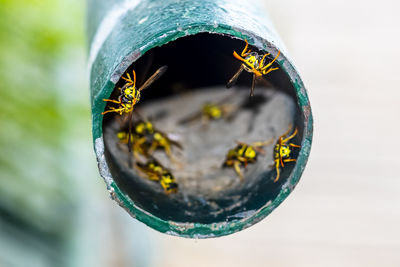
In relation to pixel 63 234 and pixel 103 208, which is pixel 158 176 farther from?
pixel 103 208

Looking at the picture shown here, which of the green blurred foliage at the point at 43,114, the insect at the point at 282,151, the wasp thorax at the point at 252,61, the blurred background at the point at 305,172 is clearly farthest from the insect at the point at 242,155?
the green blurred foliage at the point at 43,114

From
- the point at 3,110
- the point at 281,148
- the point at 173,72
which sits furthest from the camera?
the point at 3,110

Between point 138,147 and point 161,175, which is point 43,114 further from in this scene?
point 161,175

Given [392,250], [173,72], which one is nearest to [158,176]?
[173,72]

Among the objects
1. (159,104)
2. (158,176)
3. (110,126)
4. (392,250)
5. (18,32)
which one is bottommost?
(392,250)

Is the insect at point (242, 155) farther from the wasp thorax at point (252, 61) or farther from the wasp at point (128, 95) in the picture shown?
the wasp at point (128, 95)

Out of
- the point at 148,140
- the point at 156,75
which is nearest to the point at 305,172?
the point at 148,140

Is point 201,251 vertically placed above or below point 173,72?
below

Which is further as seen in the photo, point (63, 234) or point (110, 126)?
point (63, 234)
